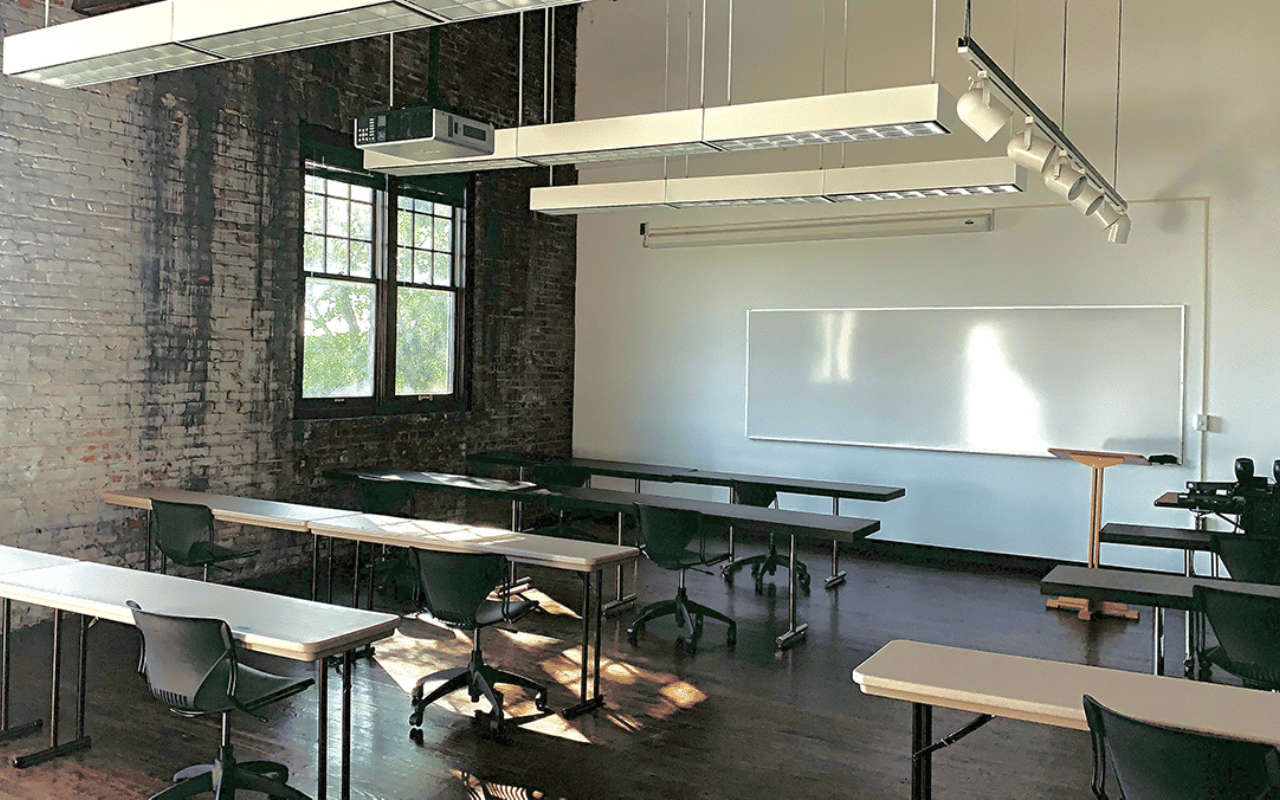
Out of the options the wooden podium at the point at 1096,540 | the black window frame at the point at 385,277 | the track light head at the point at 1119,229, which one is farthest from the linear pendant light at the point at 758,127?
the wooden podium at the point at 1096,540

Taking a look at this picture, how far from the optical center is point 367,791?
3.67 metres

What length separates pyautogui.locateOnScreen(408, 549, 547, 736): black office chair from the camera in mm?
4262

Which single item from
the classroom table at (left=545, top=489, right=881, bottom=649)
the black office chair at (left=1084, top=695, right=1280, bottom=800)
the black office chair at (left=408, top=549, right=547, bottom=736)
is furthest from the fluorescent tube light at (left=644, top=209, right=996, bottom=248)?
the black office chair at (left=1084, top=695, right=1280, bottom=800)

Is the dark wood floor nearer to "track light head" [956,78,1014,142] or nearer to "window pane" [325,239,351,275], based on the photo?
"track light head" [956,78,1014,142]

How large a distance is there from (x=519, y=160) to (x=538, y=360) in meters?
3.91

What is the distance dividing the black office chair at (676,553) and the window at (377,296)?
10.1 ft

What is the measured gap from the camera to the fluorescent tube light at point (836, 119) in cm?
464

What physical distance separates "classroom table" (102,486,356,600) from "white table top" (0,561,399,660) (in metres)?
1.30

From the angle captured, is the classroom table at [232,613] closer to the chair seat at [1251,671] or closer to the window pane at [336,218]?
the chair seat at [1251,671]

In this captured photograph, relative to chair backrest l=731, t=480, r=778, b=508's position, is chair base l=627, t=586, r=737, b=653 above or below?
below

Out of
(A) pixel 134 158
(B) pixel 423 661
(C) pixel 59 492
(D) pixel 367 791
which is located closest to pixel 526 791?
(D) pixel 367 791

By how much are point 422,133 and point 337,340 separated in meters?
3.31

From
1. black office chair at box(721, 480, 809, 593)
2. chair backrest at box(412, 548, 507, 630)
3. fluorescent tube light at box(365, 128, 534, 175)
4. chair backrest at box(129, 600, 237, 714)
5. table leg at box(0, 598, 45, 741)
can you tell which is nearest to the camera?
chair backrest at box(129, 600, 237, 714)

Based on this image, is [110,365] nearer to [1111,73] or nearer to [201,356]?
[201,356]
